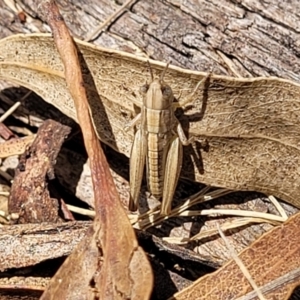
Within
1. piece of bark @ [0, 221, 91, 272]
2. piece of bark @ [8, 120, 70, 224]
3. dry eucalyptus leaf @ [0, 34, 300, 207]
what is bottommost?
piece of bark @ [0, 221, 91, 272]

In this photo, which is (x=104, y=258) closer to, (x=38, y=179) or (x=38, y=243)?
(x=38, y=243)

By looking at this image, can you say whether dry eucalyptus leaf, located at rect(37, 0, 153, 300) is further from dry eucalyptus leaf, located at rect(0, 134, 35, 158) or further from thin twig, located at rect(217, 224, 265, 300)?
dry eucalyptus leaf, located at rect(0, 134, 35, 158)

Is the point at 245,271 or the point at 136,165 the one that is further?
the point at 136,165

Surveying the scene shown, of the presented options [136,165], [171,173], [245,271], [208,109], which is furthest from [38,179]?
[245,271]

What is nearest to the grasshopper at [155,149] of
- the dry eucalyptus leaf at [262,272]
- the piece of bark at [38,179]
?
the piece of bark at [38,179]

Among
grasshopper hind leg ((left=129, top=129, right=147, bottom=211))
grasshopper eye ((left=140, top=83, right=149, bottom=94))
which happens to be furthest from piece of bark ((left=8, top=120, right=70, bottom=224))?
grasshopper eye ((left=140, top=83, right=149, bottom=94))

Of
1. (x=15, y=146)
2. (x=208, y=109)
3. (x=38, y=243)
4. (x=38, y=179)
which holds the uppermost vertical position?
(x=208, y=109)

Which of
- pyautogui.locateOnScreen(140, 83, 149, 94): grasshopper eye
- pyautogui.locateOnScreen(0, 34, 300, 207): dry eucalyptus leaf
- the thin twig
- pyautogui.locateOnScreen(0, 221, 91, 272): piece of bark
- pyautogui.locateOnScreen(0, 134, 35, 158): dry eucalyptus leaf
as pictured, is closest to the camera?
the thin twig
